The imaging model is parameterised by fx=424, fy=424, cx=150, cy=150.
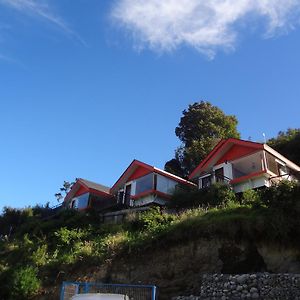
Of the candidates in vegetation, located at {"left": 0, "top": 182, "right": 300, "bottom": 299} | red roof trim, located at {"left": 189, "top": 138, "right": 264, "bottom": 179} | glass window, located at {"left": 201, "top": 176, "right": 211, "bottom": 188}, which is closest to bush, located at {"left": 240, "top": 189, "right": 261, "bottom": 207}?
vegetation, located at {"left": 0, "top": 182, "right": 300, "bottom": 299}

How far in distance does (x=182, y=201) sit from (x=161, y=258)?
1003 cm

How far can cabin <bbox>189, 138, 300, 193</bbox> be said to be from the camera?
2769 cm

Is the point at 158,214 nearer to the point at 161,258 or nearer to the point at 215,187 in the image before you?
the point at 215,187

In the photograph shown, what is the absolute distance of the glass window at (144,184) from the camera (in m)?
33.4

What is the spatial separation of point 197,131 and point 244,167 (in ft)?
67.1

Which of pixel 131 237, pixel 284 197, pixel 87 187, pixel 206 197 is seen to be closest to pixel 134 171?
pixel 87 187

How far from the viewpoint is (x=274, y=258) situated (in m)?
16.3

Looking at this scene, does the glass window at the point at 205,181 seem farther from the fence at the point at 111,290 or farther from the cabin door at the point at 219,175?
the fence at the point at 111,290

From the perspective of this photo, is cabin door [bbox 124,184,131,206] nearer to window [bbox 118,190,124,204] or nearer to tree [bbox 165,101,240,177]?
window [bbox 118,190,124,204]

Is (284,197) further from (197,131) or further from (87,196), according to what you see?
(197,131)

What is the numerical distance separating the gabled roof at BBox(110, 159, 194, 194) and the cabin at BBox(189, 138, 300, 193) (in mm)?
2059

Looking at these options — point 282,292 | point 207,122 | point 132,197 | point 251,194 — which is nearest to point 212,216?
point 251,194

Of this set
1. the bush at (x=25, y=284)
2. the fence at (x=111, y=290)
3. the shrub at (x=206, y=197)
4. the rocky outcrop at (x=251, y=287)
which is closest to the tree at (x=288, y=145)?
the shrub at (x=206, y=197)

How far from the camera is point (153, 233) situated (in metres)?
19.8
